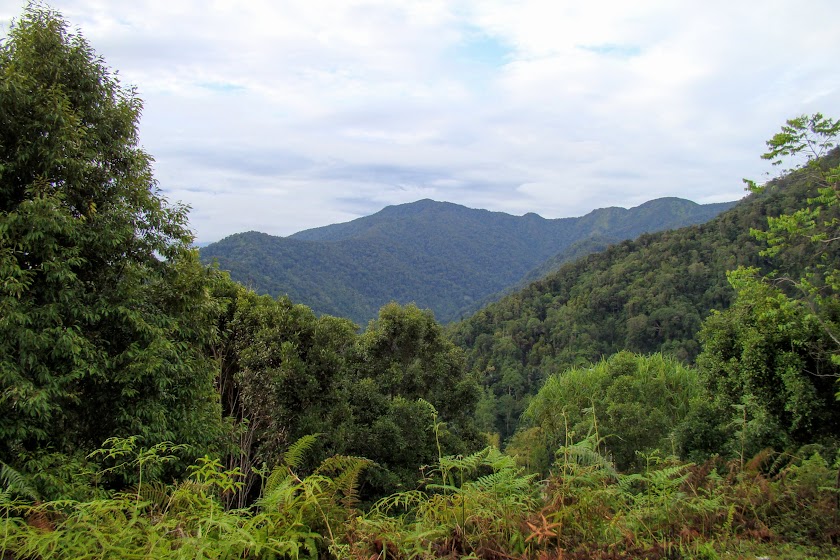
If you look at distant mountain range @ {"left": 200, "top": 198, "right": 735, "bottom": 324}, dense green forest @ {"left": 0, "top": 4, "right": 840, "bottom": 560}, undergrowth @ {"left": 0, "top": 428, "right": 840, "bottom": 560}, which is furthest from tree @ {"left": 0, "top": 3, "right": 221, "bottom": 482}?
distant mountain range @ {"left": 200, "top": 198, "right": 735, "bottom": 324}

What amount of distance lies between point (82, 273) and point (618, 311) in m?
48.1

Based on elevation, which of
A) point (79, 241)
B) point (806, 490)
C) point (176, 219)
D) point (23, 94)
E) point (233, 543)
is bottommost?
point (806, 490)

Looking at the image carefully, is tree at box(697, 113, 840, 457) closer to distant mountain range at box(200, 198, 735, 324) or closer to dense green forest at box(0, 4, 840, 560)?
dense green forest at box(0, 4, 840, 560)

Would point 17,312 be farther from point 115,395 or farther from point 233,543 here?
point 233,543

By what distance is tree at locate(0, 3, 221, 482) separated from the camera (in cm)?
493

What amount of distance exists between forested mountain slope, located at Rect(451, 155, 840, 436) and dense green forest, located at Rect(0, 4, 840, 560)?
2497 centimetres

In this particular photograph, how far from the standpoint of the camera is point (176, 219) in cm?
656

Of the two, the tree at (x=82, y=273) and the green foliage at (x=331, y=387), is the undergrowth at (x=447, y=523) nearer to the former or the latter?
the tree at (x=82, y=273)

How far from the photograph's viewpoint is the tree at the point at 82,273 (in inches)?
194

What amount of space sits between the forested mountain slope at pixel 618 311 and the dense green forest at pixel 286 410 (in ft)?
81.9

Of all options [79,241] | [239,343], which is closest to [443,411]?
[239,343]

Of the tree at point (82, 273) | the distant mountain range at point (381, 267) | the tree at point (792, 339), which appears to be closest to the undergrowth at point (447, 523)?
the tree at point (82, 273)

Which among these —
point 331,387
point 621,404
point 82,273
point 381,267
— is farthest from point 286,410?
point 381,267

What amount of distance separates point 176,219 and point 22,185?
159 cm
